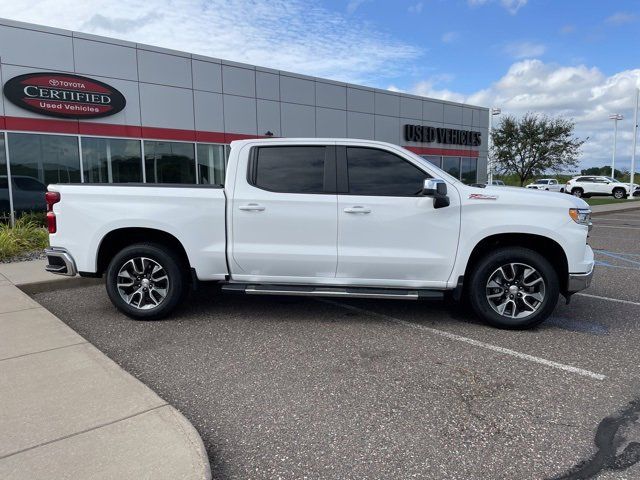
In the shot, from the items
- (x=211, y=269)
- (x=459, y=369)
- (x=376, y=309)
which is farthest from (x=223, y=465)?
(x=376, y=309)

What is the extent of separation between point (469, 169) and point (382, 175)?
24837mm

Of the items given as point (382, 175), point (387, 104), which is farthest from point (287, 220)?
point (387, 104)

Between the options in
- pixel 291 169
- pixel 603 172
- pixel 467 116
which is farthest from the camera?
pixel 603 172

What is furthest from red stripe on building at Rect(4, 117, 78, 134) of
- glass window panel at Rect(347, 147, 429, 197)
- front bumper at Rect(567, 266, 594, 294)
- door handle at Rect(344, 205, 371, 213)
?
front bumper at Rect(567, 266, 594, 294)

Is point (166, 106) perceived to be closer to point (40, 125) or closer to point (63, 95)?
point (63, 95)

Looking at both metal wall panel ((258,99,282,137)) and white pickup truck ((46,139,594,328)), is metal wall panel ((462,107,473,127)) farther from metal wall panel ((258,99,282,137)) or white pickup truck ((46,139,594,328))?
white pickup truck ((46,139,594,328))

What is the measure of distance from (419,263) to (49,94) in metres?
12.8

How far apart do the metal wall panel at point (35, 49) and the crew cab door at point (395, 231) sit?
12.2 meters

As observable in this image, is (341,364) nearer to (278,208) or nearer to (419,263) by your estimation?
(419,263)

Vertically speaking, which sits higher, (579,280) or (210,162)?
(210,162)

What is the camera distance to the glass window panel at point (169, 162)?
15.6 metres

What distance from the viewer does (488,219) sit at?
484 centimetres

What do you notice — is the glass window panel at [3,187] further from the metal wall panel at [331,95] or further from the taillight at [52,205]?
the metal wall panel at [331,95]

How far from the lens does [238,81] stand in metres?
17.4
